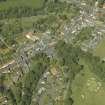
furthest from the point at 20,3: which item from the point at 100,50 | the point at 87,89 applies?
the point at 87,89

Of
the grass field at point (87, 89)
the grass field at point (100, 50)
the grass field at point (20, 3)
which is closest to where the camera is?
the grass field at point (87, 89)

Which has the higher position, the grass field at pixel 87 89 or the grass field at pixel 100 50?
the grass field at pixel 100 50

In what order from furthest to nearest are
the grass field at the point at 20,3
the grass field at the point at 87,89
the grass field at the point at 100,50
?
the grass field at the point at 20,3 < the grass field at the point at 100,50 < the grass field at the point at 87,89

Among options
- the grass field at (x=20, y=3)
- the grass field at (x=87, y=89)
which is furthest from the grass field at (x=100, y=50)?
the grass field at (x=20, y=3)

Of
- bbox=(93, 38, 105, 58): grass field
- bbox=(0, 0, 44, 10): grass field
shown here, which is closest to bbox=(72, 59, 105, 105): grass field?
bbox=(93, 38, 105, 58): grass field

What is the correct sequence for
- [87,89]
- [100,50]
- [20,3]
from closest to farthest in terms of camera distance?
1. [87,89]
2. [100,50]
3. [20,3]

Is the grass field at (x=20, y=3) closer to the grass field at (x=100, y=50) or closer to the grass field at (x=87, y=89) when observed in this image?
the grass field at (x=100, y=50)

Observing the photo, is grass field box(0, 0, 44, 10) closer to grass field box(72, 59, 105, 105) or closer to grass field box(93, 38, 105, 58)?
grass field box(93, 38, 105, 58)

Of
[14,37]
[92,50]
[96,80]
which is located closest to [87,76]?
[96,80]

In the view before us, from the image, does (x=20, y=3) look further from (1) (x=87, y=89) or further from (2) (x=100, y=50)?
(1) (x=87, y=89)

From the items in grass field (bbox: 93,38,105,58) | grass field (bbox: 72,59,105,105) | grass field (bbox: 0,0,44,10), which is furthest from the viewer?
grass field (bbox: 0,0,44,10)
